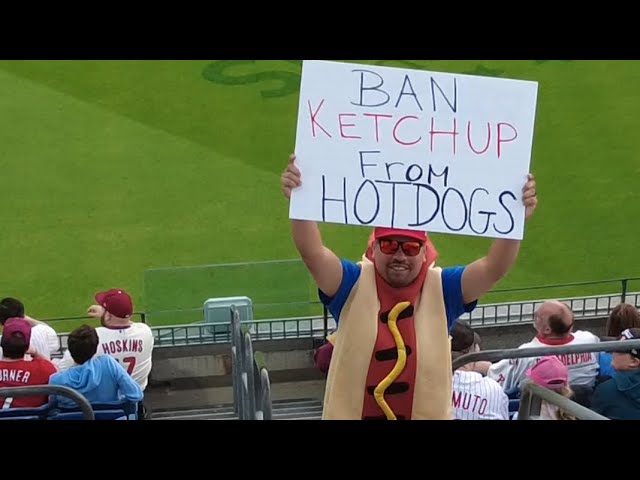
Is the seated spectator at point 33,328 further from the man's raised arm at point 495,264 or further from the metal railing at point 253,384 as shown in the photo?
the man's raised arm at point 495,264

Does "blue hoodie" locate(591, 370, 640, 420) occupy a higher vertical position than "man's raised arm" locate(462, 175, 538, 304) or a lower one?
lower

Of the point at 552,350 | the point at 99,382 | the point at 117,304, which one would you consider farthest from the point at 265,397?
the point at 117,304

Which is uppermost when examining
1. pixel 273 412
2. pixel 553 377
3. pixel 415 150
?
Answer: pixel 415 150

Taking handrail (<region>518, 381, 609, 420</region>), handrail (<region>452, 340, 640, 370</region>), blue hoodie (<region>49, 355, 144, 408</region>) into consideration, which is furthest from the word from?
blue hoodie (<region>49, 355, 144, 408</region>)

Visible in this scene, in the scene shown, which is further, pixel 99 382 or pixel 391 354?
pixel 99 382

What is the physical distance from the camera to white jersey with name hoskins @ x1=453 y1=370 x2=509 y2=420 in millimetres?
4121

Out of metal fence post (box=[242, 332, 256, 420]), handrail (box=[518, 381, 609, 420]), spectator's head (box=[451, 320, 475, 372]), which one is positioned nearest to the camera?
handrail (box=[518, 381, 609, 420])

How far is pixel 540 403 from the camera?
12.0 ft

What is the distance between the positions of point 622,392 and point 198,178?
665 cm

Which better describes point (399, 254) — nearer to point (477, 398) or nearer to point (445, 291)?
point (445, 291)

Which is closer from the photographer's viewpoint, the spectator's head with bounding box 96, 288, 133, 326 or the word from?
the word from

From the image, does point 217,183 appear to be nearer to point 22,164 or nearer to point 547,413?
point 22,164

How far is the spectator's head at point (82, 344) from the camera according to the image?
451 centimetres

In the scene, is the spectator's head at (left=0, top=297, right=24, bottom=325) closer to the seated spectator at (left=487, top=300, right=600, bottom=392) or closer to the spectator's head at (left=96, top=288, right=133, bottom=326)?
the spectator's head at (left=96, top=288, right=133, bottom=326)
